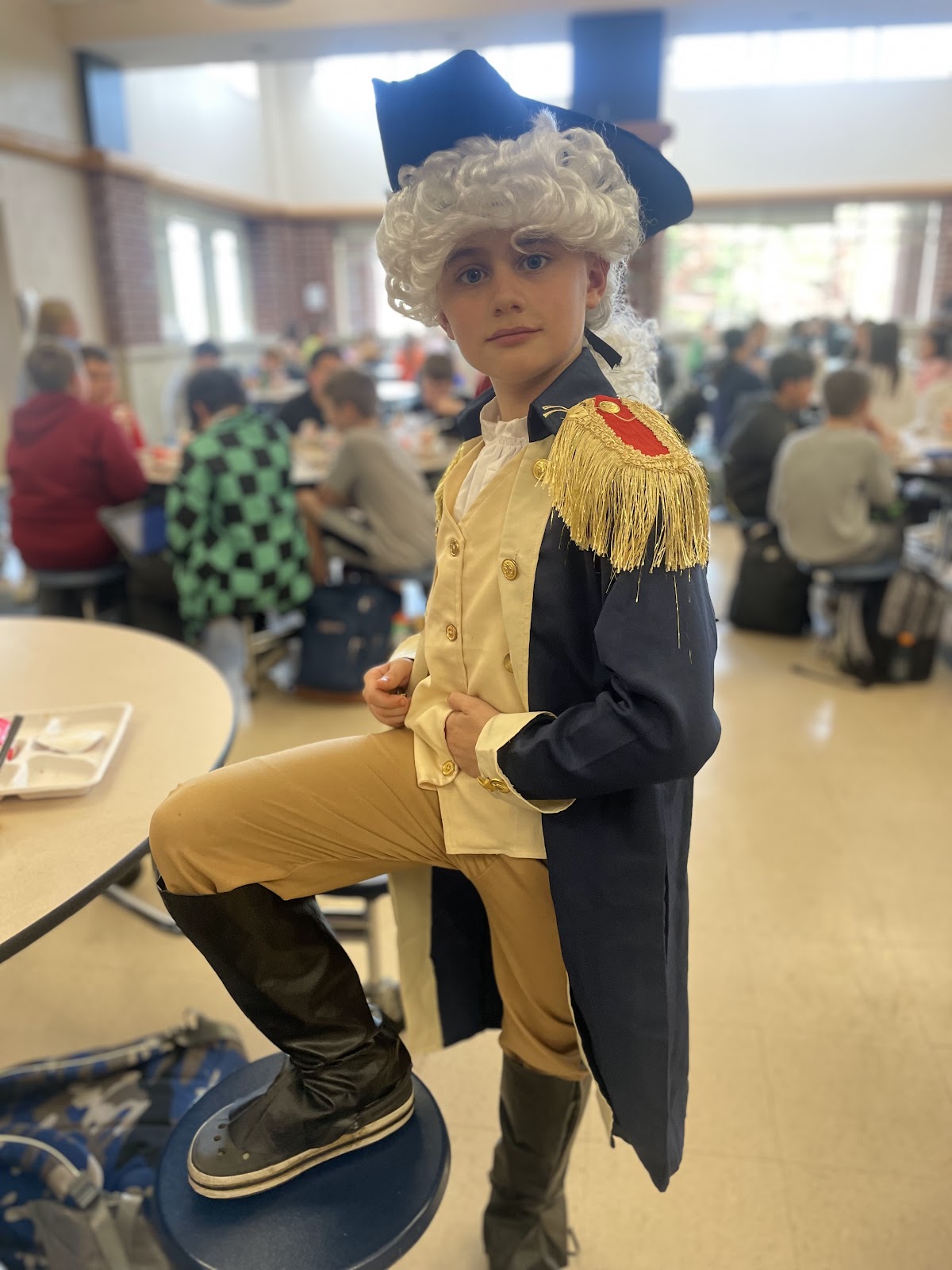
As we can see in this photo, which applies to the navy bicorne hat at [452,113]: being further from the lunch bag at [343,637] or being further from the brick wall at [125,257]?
the brick wall at [125,257]

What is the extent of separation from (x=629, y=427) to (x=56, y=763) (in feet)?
2.73

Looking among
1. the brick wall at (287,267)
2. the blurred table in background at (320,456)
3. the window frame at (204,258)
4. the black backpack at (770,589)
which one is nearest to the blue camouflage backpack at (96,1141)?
the blurred table in background at (320,456)

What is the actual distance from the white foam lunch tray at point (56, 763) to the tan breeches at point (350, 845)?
0.82 ft

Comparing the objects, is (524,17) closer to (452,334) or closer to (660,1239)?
(452,334)

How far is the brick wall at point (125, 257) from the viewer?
705cm

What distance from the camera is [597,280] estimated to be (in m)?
1.02

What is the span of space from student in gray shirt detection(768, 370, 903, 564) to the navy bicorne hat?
2.83m

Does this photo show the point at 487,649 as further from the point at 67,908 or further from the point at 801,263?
the point at 801,263

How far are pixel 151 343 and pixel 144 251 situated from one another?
72cm

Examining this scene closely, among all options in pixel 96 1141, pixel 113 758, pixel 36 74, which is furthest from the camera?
pixel 36 74

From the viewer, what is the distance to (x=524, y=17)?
604cm

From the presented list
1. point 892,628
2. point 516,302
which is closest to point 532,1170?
point 516,302

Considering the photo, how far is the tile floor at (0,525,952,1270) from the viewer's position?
146 cm

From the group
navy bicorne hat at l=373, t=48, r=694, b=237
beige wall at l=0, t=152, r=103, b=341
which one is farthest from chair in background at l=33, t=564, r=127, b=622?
beige wall at l=0, t=152, r=103, b=341
